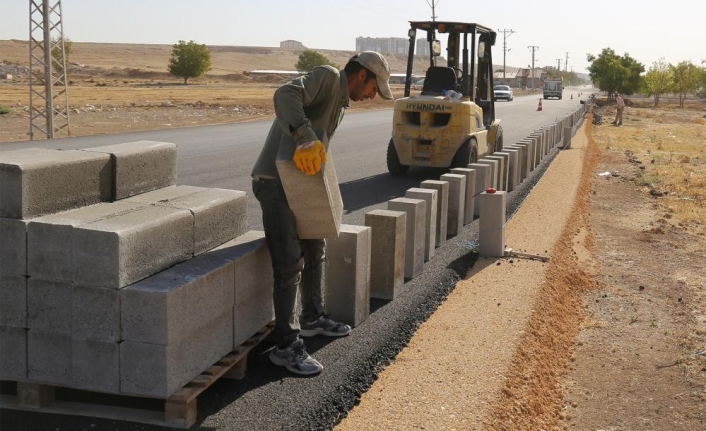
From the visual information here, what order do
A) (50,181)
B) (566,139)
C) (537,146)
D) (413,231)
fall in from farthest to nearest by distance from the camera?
1. (566,139)
2. (537,146)
3. (413,231)
4. (50,181)

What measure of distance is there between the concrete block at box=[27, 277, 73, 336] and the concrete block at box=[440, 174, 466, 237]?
659cm

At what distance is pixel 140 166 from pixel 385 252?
244 centimetres

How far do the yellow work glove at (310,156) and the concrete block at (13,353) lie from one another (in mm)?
1743

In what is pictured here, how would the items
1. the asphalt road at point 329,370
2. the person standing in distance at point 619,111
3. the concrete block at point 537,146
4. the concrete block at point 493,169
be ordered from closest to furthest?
the asphalt road at point 329,370, the concrete block at point 493,169, the concrete block at point 537,146, the person standing in distance at point 619,111

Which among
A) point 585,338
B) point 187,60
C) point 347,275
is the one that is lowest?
point 585,338

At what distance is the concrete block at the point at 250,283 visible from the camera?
485cm

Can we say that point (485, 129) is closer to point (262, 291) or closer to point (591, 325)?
point (591, 325)

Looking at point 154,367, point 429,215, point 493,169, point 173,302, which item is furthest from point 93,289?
point 493,169

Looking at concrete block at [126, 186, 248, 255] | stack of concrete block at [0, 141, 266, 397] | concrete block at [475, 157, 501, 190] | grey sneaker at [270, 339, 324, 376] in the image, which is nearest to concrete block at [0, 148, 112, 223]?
stack of concrete block at [0, 141, 266, 397]

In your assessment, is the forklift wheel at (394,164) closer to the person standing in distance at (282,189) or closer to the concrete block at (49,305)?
the person standing in distance at (282,189)

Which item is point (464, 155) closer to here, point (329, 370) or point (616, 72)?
point (329, 370)

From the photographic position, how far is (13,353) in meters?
4.20

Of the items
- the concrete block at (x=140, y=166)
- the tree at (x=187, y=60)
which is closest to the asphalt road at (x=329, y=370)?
the concrete block at (x=140, y=166)

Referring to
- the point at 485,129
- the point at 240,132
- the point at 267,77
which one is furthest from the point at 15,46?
the point at 485,129
